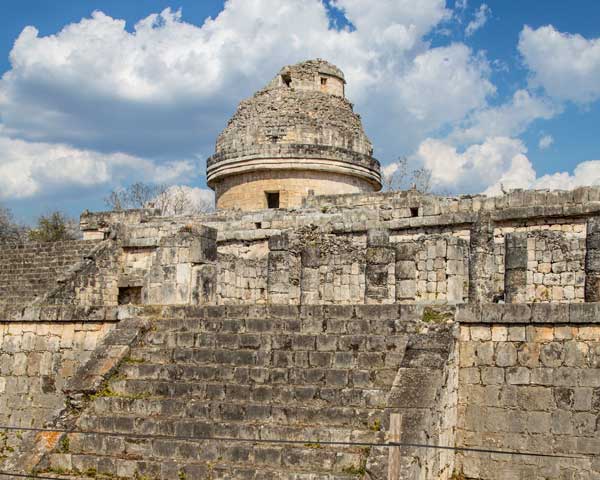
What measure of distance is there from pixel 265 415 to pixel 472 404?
258cm

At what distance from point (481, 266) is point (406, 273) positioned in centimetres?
256

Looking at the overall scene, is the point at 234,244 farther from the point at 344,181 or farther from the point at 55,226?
the point at 55,226

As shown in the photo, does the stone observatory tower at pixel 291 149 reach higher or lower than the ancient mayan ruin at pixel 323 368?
higher

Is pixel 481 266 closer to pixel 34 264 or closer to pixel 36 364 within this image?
pixel 36 364

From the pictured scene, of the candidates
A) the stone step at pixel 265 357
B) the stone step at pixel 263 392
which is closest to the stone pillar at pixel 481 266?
the stone step at pixel 265 357

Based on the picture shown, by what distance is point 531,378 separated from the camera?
9.73m

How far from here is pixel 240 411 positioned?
934 cm

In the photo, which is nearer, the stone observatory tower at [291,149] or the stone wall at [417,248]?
the stone wall at [417,248]

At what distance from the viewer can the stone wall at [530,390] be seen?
9.41 meters

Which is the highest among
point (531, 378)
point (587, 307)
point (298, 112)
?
point (298, 112)

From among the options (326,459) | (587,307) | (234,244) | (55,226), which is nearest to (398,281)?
(587,307)

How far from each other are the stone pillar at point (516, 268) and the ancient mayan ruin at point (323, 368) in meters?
0.02

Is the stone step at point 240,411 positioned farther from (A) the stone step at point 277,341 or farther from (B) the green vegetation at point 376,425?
(A) the stone step at point 277,341

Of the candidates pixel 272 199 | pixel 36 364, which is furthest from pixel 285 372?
pixel 272 199
